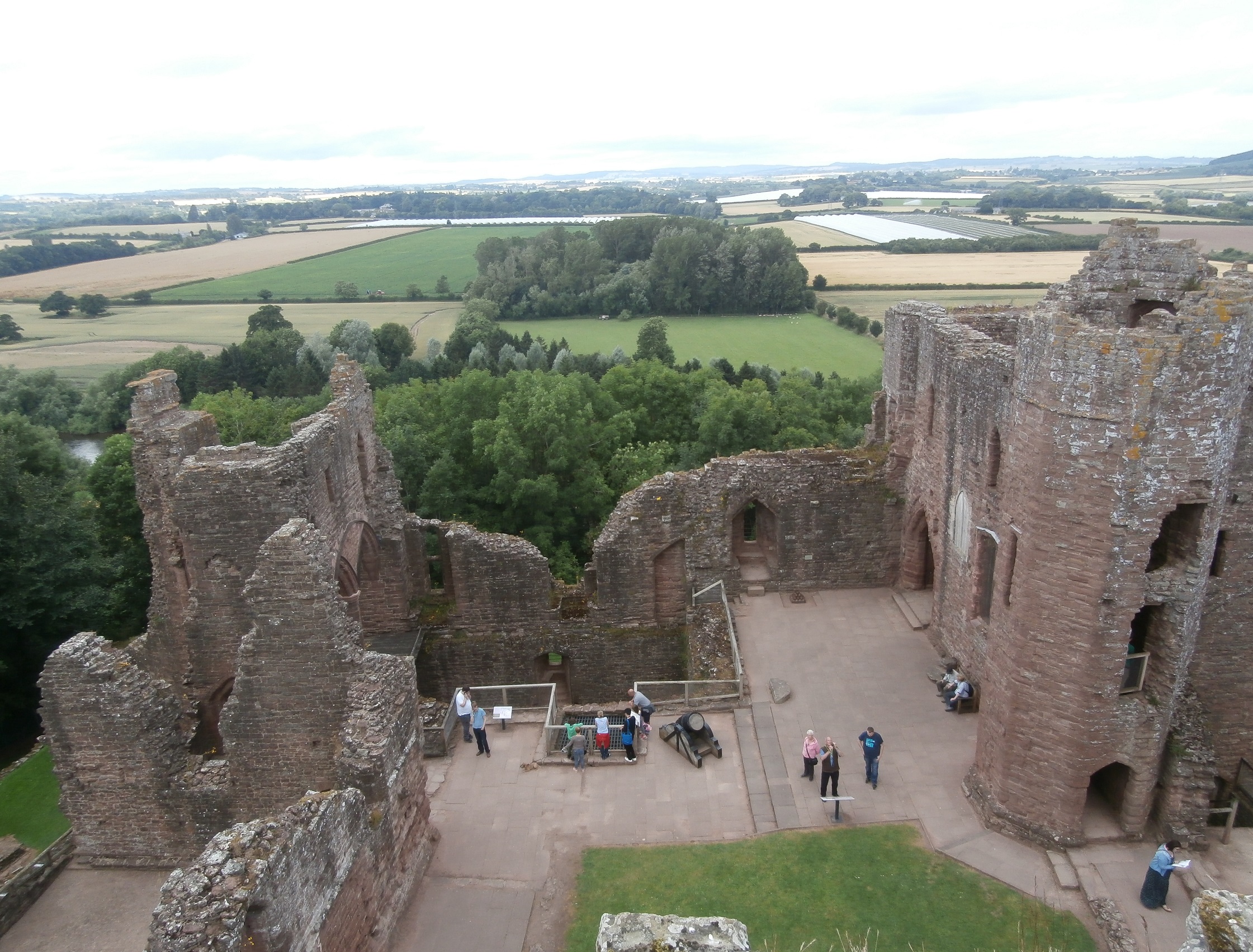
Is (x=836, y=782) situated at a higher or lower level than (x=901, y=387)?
lower

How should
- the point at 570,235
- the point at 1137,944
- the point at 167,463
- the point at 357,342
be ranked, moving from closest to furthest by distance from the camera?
the point at 1137,944, the point at 167,463, the point at 357,342, the point at 570,235

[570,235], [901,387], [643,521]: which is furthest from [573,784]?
[570,235]

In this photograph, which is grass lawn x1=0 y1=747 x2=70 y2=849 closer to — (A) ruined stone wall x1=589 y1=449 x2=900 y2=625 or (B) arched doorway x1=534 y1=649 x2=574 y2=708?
(B) arched doorway x1=534 y1=649 x2=574 y2=708

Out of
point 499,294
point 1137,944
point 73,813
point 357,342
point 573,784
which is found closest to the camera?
point 1137,944

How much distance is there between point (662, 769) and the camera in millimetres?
13930

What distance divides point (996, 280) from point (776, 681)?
4618 centimetres

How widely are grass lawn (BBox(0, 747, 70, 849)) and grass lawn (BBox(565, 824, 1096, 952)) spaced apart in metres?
11.8

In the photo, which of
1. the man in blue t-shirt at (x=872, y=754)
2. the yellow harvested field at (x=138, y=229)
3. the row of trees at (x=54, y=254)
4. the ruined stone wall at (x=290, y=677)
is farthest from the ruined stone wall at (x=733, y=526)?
the yellow harvested field at (x=138, y=229)

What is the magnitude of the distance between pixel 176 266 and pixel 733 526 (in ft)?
328

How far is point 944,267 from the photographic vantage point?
208ft

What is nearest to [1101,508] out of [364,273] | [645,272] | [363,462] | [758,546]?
[758,546]

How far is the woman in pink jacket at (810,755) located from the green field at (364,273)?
71.5 m

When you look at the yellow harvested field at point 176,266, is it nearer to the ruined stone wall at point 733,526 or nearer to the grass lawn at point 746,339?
the grass lawn at point 746,339

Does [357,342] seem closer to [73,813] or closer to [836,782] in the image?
[73,813]
